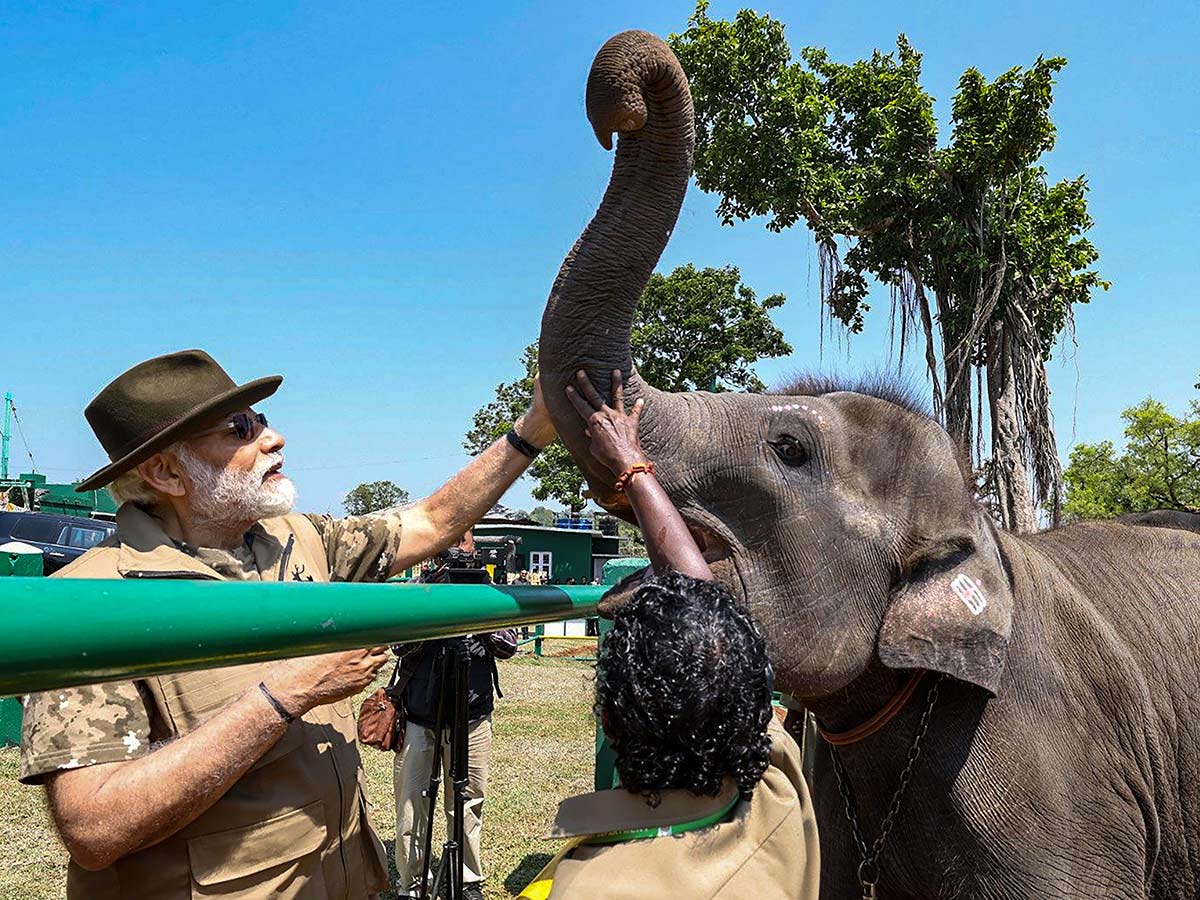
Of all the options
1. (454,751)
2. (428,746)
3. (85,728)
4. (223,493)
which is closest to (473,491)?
(454,751)

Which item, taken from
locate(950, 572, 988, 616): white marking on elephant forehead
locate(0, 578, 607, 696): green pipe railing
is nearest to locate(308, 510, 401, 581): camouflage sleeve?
locate(0, 578, 607, 696): green pipe railing

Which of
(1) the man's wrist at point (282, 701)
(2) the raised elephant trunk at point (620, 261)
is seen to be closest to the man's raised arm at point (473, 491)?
(2) the raised elephant trunk at point (620, 261)

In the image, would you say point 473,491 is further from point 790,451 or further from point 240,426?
point 790,451

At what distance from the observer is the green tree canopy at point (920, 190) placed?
1570cm

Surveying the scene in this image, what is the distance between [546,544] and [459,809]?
3891 cm

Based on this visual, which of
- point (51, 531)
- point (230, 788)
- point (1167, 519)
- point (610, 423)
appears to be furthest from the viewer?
point (51, 531)

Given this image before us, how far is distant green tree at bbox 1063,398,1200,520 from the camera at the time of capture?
39375mm

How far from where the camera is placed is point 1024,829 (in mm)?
2504

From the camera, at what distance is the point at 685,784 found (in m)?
1.57

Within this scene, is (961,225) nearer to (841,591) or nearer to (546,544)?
(841,591)

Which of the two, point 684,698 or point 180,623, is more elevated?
point 180,623

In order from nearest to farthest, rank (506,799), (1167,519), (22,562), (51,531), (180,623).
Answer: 1. (180,623)
2. (1167,519)
3. (22,562)
4. (506,799)
5. (51,531)

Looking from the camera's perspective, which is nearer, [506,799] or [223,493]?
[223,493]

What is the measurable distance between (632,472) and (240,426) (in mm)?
1094
